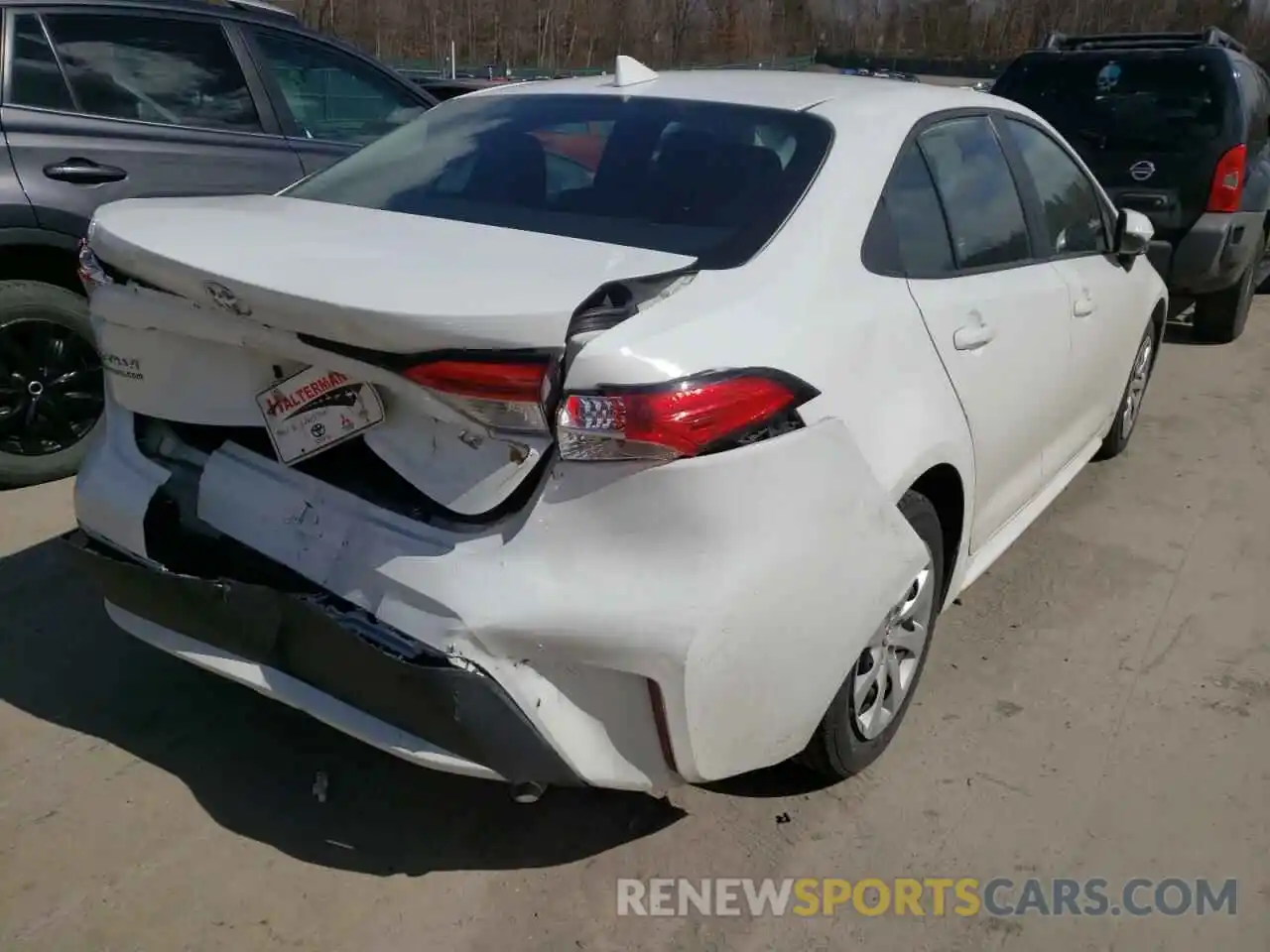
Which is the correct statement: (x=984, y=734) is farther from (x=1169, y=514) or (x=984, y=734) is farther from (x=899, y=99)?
(x=1169, y=514)

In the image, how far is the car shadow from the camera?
257 cm

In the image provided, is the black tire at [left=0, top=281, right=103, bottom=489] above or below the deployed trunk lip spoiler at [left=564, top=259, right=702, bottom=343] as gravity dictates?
below

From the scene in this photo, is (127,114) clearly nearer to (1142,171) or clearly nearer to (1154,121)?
(1142,171)

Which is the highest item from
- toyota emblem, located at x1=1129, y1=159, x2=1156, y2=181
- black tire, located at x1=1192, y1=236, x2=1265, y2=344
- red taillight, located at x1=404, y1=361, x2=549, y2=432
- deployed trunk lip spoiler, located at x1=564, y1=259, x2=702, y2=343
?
deployed trunk lip spoiler, located at x1=564, y1=259, x2=702, y2=343

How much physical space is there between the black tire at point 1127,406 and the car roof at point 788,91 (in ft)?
5.94

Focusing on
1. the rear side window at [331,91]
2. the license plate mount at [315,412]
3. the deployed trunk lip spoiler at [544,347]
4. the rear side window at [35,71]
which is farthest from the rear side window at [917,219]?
the rear side window at [35,71]

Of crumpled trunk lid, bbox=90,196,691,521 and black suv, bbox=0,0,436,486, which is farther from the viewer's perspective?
black suv, bbox=0,0,436,486

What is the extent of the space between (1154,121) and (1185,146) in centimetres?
31

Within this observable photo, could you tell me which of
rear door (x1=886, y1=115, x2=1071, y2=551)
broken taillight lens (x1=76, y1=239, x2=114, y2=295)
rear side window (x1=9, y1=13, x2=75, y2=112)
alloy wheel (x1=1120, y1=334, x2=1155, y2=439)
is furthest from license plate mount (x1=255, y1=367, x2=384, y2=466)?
alloy wheel (x1=1120, y1=334, x2=1155, y2=439)

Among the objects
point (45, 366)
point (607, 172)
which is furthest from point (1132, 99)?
point (45, 366)

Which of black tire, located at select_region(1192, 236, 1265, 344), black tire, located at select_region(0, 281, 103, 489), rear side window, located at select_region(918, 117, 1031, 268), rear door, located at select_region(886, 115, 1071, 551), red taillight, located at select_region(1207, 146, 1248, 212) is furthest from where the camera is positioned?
black tire, located at select_region(1192, 236, 1265, 344)

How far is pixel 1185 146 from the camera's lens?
702 centimetres

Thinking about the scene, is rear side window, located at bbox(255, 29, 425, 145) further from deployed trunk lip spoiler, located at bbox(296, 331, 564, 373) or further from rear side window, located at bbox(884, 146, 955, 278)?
deployed trunk lip spoiler, located at bbox(296, 331, 564, 373)

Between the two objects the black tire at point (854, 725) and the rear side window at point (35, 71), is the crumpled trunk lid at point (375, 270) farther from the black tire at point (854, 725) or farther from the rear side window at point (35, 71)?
the rear side window at point (35, 71)
